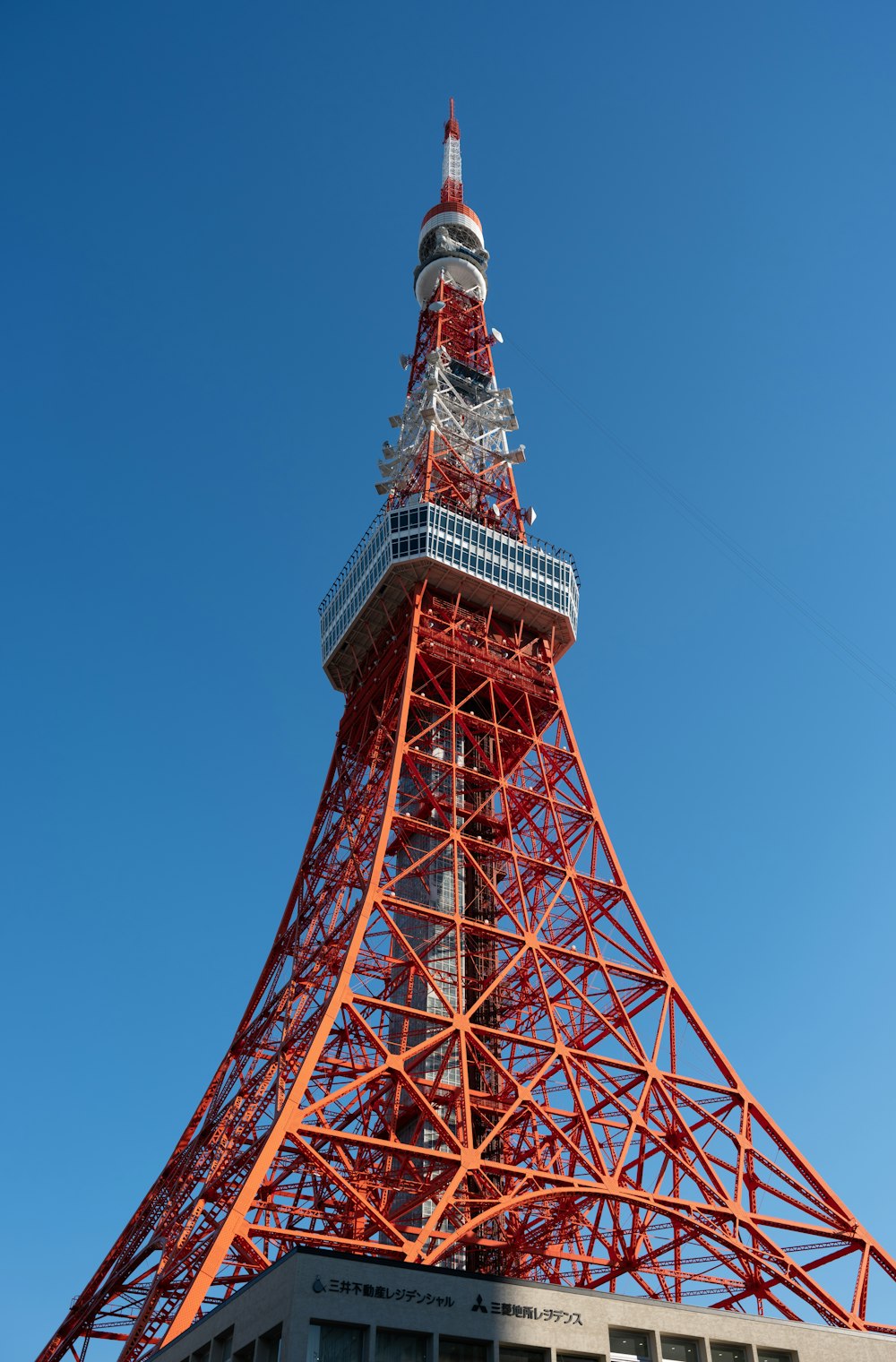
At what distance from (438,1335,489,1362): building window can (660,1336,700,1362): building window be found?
3.57 metres

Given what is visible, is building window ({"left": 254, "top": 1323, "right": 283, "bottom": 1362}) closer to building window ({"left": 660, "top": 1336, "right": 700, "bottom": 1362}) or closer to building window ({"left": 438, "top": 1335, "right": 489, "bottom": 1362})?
building window ({"left": 438, "top": 1335, "right": 489, "bottom": 1362})

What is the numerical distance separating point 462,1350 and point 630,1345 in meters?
3.32

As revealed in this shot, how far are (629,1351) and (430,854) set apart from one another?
458 inches

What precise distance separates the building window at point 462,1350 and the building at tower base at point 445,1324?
0.01 meters

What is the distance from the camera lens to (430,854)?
28.3 metres

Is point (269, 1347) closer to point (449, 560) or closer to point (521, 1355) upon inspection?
point (521, 1355)

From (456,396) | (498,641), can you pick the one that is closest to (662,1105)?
(498,641)

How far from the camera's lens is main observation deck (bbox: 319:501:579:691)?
35.9 meters

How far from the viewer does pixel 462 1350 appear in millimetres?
18328

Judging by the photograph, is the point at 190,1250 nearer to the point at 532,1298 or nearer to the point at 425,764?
the point at 532,1298

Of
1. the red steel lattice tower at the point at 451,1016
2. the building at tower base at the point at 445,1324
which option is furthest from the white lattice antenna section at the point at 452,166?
the building at tower base at the point at 445,1324

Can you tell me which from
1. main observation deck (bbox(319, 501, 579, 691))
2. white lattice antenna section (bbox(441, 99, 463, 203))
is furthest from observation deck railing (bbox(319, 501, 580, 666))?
white lattice antenna section (bbox(441, 99, 463, 203))

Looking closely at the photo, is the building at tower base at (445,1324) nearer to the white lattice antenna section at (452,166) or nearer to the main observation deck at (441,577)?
the main observation deck at (441,577)

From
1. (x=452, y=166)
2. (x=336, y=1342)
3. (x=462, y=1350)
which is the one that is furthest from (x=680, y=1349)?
(x=452, y=166)
